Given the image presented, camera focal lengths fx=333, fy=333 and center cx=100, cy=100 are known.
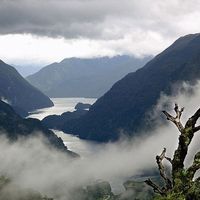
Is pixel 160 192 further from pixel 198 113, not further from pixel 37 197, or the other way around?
pixel 37 197

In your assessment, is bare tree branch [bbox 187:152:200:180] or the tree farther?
bare tree branch [bbox 187:152:200:180]

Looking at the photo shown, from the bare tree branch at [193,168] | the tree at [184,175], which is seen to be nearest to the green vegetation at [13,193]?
the tree at [184,175]

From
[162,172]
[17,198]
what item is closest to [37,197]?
[17,198]

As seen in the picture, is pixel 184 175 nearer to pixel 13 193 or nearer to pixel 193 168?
pixel 193 168

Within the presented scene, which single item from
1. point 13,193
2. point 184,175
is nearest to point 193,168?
point 184,175

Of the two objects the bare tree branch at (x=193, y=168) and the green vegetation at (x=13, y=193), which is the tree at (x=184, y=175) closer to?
the bare tree branch at (x=193, y=168)

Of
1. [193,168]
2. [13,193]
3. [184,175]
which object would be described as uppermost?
[193,168]

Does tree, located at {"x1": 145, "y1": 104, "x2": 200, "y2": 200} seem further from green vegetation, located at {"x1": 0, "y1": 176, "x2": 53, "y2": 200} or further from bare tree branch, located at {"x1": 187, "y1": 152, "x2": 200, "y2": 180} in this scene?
green vegetation, located at {"x1": 0, "y1": 176, "x2": 53, "y2": 200}

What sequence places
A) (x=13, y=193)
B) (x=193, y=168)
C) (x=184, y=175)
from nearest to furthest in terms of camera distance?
(x=184, y=175)
(x=193, y=168)
(x=13, y=193)

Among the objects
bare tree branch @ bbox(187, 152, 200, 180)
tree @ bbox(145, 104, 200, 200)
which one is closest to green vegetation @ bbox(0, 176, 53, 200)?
tree @ bbox(145, 104, 200, 200)

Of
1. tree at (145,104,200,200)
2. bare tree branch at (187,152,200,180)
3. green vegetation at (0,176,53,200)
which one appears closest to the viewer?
tree at (145,104,200,200)

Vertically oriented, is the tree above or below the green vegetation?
above
